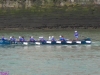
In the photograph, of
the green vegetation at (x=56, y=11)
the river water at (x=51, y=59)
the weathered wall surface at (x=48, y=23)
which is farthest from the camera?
the green vegetation at (x=56, y=11)

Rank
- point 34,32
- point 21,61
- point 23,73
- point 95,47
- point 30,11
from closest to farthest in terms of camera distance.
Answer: point 23,73 < point 21,61 < point 95,47 < point 34,32 < point 30,11

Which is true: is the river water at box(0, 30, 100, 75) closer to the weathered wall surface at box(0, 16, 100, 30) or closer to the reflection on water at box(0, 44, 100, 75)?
the reflection on water at box(0, 44, 100, 75)

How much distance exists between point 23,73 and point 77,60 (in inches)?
307

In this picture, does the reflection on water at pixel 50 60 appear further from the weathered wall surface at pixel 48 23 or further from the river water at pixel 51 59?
the weathered wall surface at pixel 48 23

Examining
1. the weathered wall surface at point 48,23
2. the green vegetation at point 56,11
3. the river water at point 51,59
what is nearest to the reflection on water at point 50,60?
the river water at point 51,59

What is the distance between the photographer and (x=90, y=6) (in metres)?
77.3

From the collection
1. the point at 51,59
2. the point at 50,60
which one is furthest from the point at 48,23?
the point at 50,60

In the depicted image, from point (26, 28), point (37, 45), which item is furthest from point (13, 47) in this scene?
point (26, 28)

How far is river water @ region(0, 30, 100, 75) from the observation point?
37.8 meters

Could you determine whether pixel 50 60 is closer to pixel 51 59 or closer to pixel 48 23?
pixel 51 59

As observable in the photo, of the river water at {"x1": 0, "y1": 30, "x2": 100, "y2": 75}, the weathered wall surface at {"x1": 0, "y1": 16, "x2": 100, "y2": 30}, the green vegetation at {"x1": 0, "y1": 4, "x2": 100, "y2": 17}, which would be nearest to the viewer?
the river water at {"x1": 0, "y1": 30, "x2": 100, "y2": 75}

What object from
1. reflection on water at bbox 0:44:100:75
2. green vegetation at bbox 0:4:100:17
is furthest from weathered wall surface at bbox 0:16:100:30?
reflection on water at bbox 0:44:100:75

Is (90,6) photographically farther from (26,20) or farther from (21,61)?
(21,61)

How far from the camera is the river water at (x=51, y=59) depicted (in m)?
37.8
